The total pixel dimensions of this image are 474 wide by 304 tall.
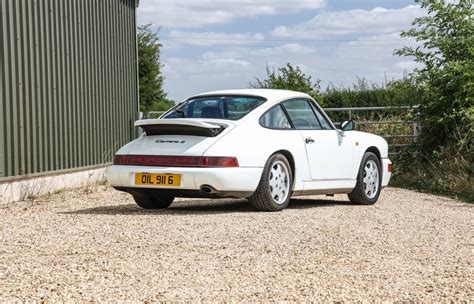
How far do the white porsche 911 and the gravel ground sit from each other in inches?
12.0

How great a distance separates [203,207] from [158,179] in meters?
1.38

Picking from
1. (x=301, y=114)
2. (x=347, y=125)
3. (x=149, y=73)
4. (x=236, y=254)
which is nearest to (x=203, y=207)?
(x=301, y=114)

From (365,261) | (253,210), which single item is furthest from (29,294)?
(253,210)

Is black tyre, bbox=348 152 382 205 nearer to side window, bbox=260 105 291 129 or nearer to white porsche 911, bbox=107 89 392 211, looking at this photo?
white porsche 911, bbox=107 89 392 211

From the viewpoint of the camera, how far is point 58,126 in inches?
583

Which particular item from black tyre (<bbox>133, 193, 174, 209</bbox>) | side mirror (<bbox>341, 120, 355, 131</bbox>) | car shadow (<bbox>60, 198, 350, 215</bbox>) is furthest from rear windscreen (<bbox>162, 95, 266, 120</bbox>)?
side mirror (<bbox>341, 120, 355, 131</bbox>)

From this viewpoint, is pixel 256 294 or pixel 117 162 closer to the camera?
pixel 256 294

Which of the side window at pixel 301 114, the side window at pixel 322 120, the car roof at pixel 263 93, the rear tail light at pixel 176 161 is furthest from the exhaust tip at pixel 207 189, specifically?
the side window at pixel 322 120

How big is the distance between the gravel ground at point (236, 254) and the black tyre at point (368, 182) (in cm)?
70

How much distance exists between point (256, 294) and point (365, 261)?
1463 millimetres

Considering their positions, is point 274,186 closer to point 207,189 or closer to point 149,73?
point 207,189

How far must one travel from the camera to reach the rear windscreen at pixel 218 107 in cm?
1034

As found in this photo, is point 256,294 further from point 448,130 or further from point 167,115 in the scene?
point 448,130

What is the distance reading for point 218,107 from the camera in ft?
34.2
